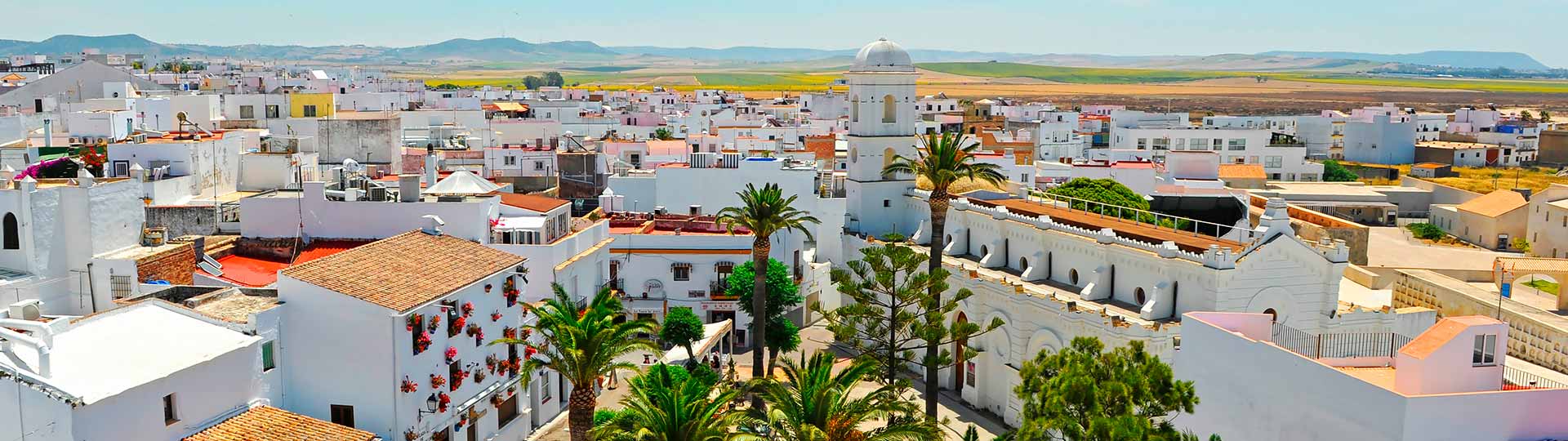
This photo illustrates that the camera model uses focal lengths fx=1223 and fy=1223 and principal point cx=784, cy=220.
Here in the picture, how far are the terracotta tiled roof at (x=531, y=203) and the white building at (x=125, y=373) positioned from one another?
14050mm

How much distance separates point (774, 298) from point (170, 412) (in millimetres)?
23401

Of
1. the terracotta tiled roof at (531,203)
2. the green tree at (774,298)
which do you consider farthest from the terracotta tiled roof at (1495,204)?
the terracotta tiled roof at (531,203)

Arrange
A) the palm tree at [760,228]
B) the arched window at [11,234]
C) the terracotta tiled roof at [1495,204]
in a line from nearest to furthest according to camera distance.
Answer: the arched window at [11,234]
the palm tree at [760,228]
the terracotta tiled roof at [1495,204]

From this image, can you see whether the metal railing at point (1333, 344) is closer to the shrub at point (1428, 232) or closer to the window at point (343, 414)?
the window at point (343, 414)

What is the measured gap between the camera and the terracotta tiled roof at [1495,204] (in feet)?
222

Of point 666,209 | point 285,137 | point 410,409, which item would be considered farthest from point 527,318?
point 285,137

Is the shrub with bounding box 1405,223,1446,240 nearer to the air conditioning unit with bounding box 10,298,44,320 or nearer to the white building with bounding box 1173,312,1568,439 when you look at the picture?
the white building with bounding box 1173,312,1568,439

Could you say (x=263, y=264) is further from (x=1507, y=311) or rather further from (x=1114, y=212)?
(x=1507, y=311)

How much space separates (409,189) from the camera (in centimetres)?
3538

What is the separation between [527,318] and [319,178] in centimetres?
1904

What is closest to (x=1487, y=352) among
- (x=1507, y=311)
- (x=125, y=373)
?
(x=1507, y=311)

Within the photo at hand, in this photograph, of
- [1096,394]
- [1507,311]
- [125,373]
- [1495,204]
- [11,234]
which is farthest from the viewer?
[1495,204]

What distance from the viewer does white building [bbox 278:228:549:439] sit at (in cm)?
2588

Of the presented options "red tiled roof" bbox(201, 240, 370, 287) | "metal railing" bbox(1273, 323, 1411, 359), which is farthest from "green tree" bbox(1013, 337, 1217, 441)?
"red tiled roof" bbox(201, 240, 370, 287)
